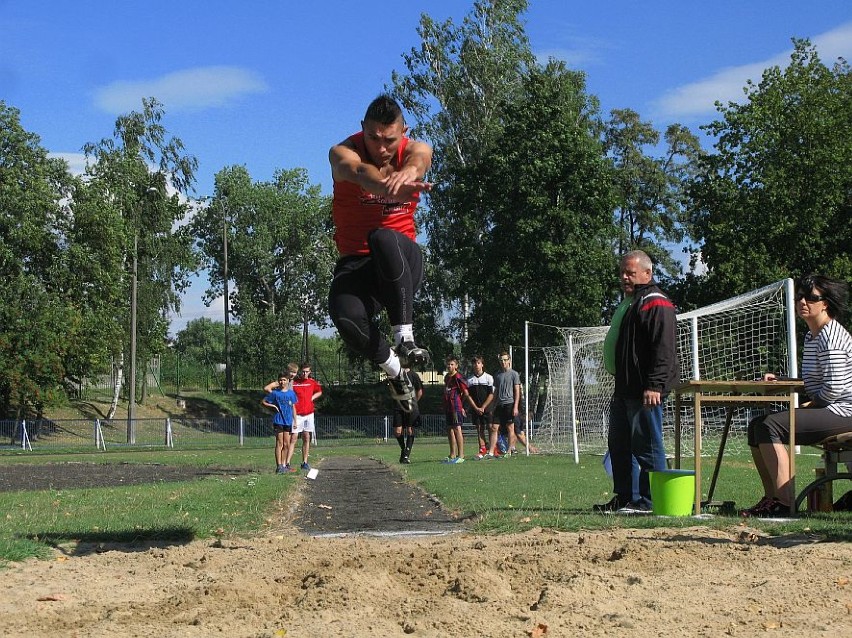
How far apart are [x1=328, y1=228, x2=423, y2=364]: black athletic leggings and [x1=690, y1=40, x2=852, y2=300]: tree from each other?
1374 inches

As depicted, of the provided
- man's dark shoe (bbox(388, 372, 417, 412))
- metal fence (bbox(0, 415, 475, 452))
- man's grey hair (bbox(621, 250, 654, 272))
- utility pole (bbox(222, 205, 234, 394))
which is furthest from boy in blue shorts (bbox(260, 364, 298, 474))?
utility pole (bbox(222, 205, 234, 394))

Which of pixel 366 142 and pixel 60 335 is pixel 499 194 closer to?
pixel 60 335

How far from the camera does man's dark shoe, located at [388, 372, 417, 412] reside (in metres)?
6.81

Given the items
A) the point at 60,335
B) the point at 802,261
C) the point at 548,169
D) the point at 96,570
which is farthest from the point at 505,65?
the point at 96,570

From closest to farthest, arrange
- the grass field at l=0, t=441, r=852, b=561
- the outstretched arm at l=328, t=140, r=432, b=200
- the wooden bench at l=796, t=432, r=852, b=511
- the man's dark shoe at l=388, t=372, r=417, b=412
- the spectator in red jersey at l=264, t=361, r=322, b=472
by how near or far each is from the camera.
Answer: the outstretched arm at l=328, t=140, r=432, b=200, the man's dark shoe at l=388, t=372, r=417, b=412, the grass field at l=0, t=441, r=852, b=561, the wooden bench at l=796, t=432, r=852, b=511, the spectator in red jersey at l=264, t=361, r=322, b=472

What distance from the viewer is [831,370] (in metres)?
7.70

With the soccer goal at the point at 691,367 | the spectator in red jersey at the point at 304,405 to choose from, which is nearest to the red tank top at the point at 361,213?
the spectator in red jersey at the point at 304,405

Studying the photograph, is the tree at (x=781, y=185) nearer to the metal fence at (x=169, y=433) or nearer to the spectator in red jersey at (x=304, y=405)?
the metal fence at (x=169, y=433)

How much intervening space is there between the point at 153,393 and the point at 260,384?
6.94 meters

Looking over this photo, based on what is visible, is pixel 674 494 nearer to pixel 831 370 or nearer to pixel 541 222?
pixel 831 370

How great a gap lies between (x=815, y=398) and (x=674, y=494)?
1.38 m

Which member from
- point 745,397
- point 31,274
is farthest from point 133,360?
point 745,397

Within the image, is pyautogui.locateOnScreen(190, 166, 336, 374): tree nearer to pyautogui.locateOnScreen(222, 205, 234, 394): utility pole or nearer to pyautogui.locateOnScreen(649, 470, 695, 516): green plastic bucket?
pyautogui.locateOnScreen(222, 205, 234, 394): utility pole

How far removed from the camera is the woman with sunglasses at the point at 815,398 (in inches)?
300
